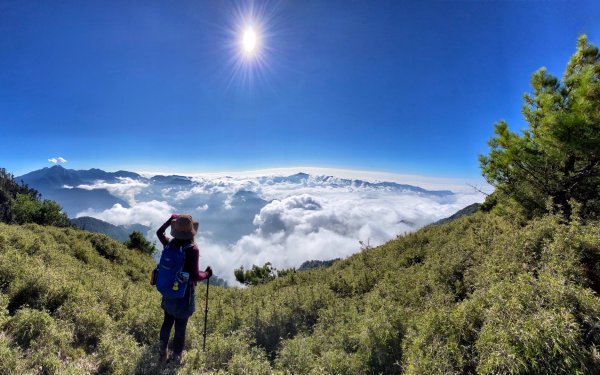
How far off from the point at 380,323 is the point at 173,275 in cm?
432

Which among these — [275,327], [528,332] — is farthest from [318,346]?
[528,332]

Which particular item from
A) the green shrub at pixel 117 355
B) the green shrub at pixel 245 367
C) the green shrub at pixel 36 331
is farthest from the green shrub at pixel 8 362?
the green shrub at pixel 245 367

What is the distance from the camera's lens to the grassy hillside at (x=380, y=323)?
149 inches

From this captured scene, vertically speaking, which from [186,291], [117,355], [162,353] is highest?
[186,291]

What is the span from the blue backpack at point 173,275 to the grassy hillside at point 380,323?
133 centimetres

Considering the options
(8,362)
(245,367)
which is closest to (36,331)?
(8,362)

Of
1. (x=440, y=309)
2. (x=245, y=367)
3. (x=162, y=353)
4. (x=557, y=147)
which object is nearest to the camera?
(x=245, y=367)

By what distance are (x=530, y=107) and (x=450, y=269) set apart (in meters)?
6.80

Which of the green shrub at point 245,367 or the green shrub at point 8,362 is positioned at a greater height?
the green shrub at point 8,362

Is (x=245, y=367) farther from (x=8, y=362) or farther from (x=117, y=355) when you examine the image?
(x=8, y=362)

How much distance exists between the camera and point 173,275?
213 inches

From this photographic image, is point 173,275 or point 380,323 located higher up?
point 173,275

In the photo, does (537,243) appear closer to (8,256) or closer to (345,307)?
(345,307)

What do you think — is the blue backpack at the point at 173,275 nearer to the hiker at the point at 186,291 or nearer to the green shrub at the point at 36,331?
the hiker at the point at 186,291
